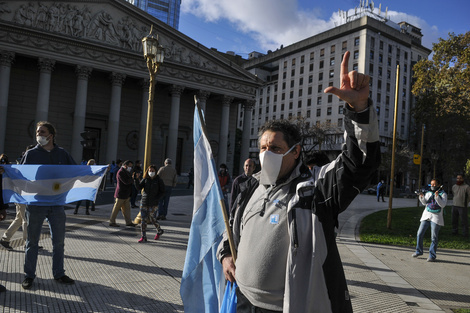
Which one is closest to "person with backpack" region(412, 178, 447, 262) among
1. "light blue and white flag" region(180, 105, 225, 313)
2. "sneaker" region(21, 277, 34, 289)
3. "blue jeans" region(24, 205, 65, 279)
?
"light blue and white flag" region(180, 105, 225, 313)

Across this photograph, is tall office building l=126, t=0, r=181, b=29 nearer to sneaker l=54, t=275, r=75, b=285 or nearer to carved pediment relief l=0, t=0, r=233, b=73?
carved pediment relief l=0, t=0, r=233, b=73

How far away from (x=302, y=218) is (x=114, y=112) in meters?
31.9

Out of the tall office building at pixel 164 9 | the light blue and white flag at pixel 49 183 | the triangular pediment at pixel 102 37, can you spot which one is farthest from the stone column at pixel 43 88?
the tall office building at pixel 164 9

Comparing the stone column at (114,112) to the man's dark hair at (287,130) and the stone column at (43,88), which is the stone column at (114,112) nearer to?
the stone column at (43,88)

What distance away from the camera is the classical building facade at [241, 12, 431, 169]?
197 feet

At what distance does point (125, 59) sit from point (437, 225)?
29.8 metres

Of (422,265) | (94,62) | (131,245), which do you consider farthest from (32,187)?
(94,62)

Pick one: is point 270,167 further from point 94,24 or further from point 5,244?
point 94,24

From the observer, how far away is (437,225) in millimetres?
7570

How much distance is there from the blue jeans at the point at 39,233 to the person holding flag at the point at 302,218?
3452mm

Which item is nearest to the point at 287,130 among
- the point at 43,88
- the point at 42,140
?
the point at 42,140

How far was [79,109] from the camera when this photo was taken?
29.6 meters

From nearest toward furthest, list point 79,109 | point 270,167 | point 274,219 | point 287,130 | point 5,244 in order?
1. point 274,219
2. point 270,167
3. point 287,130
4. point 5,244
5. point 79,109

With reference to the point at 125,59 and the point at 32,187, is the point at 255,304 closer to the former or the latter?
the point at 32,187
